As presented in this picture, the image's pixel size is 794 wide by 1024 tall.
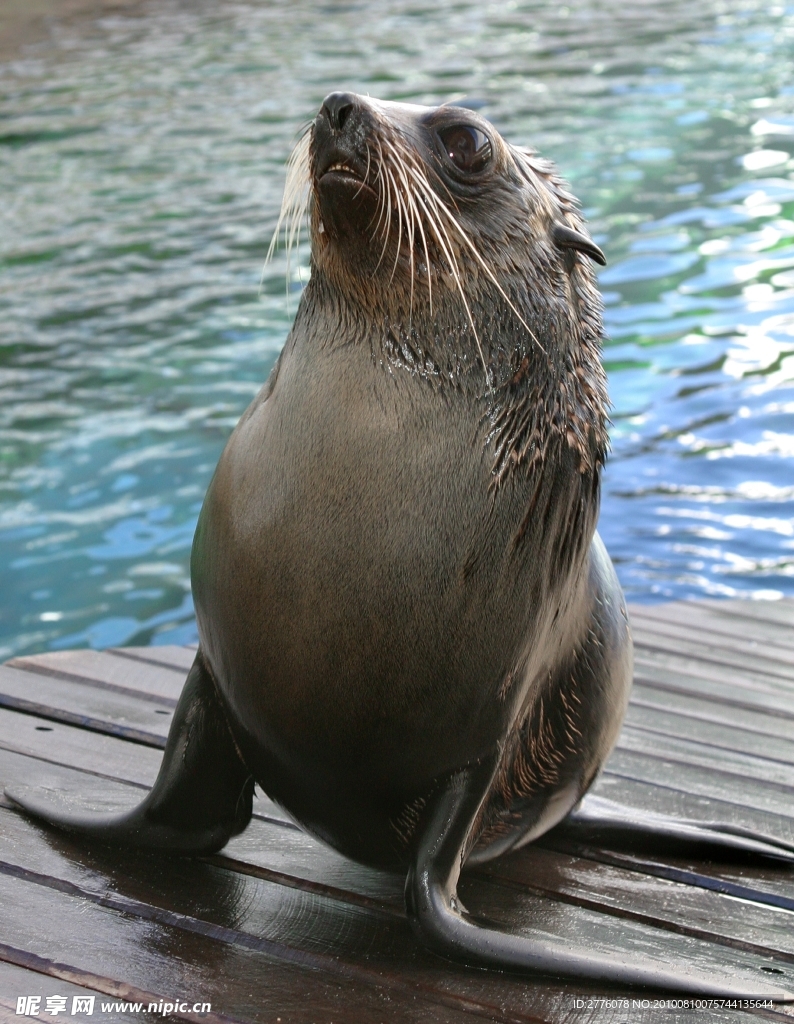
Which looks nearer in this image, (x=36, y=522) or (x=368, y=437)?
(x=368, y=437)

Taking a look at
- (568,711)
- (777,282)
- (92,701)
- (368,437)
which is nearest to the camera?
(368,437)

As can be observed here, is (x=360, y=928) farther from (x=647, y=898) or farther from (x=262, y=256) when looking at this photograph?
(x=262, y=256)

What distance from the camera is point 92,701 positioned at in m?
3.31

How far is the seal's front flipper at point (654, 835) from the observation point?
9.08 ft

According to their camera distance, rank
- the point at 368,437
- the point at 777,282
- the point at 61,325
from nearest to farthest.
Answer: the point at 368,437 → the point at 61,325 → the point at 777,282

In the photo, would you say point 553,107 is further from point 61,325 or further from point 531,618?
point 531,618

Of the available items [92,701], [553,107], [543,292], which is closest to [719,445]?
[92,701]

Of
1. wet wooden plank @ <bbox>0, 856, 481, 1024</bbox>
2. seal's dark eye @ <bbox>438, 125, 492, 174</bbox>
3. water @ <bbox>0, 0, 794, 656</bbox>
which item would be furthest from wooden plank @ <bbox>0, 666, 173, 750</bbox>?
water @ <bbox>0, 0, 794, 656</bbox>

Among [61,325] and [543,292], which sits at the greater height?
[543,292]

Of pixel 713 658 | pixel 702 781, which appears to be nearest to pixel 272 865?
pixel 702 781

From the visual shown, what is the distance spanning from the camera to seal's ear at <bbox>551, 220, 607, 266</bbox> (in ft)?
7.59

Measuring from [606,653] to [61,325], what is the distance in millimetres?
5929

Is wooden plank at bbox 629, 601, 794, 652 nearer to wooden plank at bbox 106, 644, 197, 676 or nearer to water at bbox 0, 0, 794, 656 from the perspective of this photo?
water at bbox 0, 0, 794, 656

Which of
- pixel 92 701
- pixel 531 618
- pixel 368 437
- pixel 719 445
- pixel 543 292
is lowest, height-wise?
pixel 719 445
